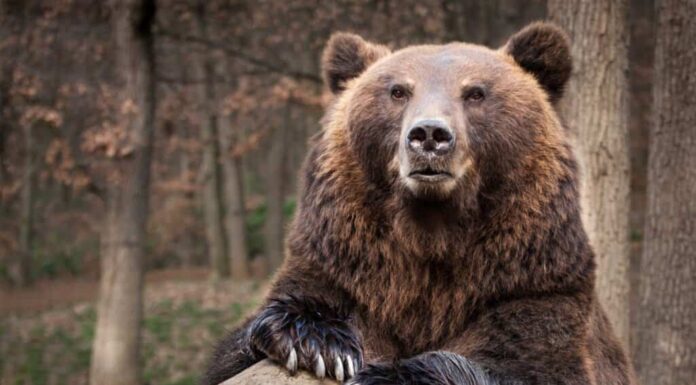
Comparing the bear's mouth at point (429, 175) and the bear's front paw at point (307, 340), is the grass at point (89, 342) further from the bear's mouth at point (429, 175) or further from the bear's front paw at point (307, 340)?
the bear's mouth at point (429, 175)

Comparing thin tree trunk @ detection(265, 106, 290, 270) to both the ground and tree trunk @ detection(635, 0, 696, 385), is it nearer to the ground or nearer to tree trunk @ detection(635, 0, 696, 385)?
the ground

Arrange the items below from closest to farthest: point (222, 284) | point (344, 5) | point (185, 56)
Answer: point (344, 5) → point (185, 56) → point (222, 284)

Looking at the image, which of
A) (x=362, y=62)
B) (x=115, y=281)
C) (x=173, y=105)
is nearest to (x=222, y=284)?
(x=173, y=105)

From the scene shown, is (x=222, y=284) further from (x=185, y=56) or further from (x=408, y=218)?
(x=408, y=218)

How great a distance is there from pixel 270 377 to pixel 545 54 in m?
2.27

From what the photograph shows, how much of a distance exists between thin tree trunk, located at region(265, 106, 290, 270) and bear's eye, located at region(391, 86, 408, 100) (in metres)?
19.6

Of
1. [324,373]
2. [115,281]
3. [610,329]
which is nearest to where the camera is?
[324,373]

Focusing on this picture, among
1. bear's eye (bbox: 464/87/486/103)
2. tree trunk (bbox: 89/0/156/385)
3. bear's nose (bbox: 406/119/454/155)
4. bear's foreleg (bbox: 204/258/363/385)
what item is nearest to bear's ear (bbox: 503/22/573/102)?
bear's eye (bbox: 464/87/486/103)

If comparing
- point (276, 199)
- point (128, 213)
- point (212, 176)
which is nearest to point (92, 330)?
point (128, 213)

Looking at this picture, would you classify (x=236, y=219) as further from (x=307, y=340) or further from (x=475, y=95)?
(x=307, y=340)

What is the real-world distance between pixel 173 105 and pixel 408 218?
48.3 feet

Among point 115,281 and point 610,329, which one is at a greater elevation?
point 610,329

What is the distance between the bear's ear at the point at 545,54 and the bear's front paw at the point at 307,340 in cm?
176

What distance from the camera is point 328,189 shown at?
450 centimetres
